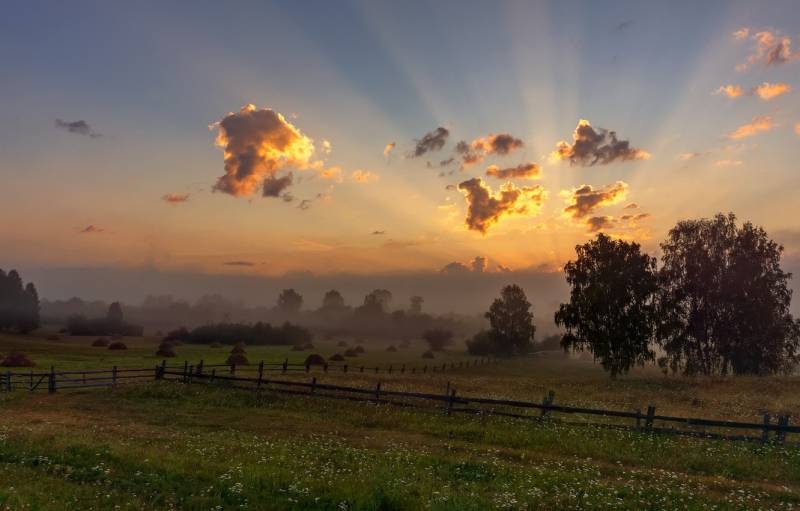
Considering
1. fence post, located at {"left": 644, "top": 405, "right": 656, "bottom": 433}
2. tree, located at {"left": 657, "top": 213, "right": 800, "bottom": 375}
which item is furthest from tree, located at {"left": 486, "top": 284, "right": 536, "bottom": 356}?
fence post, located at {"left": 644, "top": 405, "right": 656, "bottom": 433}

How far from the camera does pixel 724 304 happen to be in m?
54.8

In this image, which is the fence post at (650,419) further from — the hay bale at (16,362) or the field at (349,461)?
the hay bale at (16,362)

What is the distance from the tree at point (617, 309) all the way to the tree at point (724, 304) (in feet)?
8.79

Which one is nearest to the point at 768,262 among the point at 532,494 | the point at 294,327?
the point at 532,494

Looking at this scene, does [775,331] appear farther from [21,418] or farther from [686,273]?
[21,418]

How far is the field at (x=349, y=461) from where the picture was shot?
12.8 meters

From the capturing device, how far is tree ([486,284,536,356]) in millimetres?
108188

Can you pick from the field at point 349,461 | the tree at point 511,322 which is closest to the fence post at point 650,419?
the field at point 349,461

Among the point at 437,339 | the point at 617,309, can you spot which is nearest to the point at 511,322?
the point at 437,339

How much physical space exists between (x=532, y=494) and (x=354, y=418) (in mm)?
15081

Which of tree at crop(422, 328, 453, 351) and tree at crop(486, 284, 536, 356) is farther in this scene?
tree at crop(422, 328, 453, 351)

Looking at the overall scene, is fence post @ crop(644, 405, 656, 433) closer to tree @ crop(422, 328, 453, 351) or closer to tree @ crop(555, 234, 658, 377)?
tree @ crop(555, 234, 658, 377)

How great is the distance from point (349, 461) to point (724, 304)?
176 feet

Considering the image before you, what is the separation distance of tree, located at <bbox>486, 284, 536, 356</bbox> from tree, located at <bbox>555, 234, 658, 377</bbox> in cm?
5130
